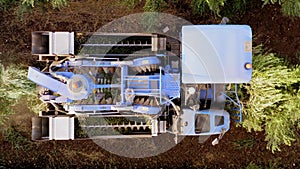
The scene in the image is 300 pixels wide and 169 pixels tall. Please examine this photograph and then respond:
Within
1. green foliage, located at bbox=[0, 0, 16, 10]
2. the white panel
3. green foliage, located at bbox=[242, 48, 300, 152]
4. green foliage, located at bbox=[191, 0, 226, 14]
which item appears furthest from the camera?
green foliage, located at bbox=[0, 0, 16, 10]

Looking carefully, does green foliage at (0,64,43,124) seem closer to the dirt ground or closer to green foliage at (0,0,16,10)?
the dirt ground

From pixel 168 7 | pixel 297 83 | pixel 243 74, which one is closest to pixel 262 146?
pixel 297 83

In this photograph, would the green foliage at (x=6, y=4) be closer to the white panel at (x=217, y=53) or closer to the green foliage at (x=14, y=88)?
the green foliage at (x=14, y=88)

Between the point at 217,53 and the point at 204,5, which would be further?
the point at 204,5

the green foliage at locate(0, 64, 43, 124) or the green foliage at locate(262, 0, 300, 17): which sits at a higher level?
the green foliage at locate(262, 0, 300, 17)

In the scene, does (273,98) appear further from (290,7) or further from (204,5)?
(204,5)

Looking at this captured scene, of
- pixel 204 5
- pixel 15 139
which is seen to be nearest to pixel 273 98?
pixel 204 5

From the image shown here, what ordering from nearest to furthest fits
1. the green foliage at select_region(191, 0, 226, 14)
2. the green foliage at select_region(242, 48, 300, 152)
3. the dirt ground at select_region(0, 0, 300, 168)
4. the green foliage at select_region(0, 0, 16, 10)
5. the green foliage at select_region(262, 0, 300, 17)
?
the green foliage at select_region(242, 48, 300, 152), the green foliage at select_region(191, 0, 226, 14), the green foliage at select_region(262, 0, 300, 17), the green foliage at select_region(0, 0, 16, 10), the dirt ground at select_region(0, 0, 300, 168)

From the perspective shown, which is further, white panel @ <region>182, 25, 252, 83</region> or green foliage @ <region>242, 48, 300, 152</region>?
green foliage @ <region>242, 48, 300, 152</region>

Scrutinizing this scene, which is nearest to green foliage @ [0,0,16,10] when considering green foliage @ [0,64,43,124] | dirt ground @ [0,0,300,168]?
dirt ground @ [0,0,300,168]
